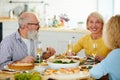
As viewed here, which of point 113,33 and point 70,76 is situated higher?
point 113,33

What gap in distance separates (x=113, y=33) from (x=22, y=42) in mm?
1022

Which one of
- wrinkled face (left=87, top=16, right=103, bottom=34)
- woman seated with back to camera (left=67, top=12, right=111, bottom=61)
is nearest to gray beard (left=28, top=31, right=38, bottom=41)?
woman seated with back to camera (left=67, top=12, right=111, bottom=61)

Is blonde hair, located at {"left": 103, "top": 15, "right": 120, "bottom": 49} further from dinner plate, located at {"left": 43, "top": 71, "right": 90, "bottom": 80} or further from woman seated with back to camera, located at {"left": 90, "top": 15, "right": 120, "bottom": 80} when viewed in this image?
dinner plate, located at {"left": 43, "top": 71, "right": 90, "bottom": 80}

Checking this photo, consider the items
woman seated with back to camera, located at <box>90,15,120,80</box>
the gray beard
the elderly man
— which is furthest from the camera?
the gray beard

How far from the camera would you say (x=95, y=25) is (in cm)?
341

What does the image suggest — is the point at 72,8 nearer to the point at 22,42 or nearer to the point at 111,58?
the point at 22,42

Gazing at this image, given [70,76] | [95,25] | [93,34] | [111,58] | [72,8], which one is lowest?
[70,76]

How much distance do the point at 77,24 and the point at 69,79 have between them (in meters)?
3.64

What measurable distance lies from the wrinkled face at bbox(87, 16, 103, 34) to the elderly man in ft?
2.28

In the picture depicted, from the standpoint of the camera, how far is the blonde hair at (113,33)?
7.14 ft

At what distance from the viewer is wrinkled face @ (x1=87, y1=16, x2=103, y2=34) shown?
134 inches

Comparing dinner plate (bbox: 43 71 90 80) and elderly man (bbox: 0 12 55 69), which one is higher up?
elderly man (bbox: 0 12 55 69)

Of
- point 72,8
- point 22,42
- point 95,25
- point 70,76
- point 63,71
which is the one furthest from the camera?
point 72,8

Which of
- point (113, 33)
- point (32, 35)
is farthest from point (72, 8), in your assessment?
point (113, 33)
